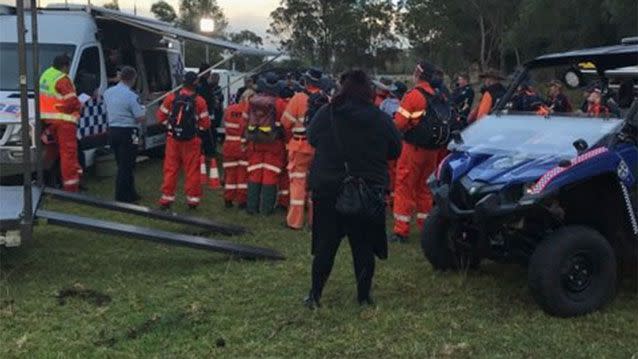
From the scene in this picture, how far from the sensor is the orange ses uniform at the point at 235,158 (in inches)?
375

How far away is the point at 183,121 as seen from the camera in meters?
8.77

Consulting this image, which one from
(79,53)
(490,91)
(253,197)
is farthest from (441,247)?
(79,53)

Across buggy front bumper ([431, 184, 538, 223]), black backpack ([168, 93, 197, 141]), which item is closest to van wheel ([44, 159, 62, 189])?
black backpack ([168, 93, 197, 141])

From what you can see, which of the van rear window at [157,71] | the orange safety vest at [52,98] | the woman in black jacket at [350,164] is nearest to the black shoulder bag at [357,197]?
the woman in black jacket at [350,164]

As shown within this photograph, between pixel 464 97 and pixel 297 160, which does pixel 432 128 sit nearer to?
pixel 297 160

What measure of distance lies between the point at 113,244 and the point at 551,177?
4226 millimetres

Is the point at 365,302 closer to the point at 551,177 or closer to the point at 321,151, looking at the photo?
the point at 321,151

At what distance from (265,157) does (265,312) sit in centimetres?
372

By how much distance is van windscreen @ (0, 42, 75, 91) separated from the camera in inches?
397

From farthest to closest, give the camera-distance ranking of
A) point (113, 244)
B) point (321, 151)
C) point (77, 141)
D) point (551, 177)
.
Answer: point (77, 141)
point (113, 244)
point (321, 151)
point (551, 177)

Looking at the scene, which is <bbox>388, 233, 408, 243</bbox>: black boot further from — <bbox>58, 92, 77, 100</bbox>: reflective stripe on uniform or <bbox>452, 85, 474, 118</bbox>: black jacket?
<bbox>452, 85, 474, 118</bbox>: black jacket

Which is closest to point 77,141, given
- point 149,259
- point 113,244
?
point 113,244

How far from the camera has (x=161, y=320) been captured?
5.09m

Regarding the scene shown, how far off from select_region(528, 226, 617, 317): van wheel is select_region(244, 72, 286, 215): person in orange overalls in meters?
4.21
